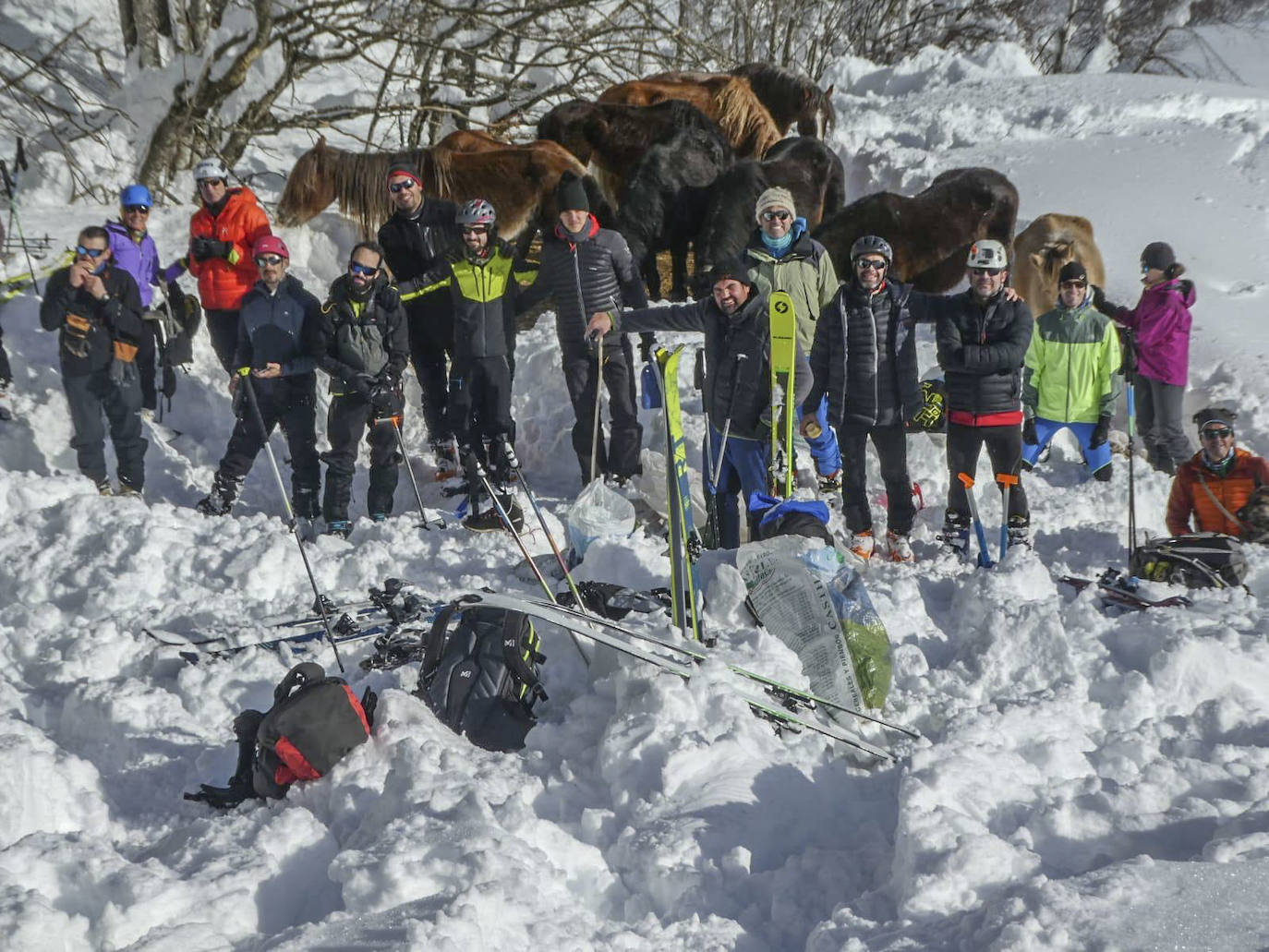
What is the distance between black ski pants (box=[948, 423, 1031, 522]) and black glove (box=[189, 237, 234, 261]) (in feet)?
15.2

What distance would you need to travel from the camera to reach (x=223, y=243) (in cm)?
662

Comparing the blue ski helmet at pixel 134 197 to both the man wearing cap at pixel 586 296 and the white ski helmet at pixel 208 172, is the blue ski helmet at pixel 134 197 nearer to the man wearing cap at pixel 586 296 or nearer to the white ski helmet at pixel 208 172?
the white ski helmet at pixel 208 172

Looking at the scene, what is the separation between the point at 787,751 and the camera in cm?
356

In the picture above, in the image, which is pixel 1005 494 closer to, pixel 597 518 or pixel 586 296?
pixel 597 518

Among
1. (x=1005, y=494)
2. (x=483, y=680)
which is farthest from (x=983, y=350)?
(x=483, y=680)

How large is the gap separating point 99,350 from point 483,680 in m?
3.84

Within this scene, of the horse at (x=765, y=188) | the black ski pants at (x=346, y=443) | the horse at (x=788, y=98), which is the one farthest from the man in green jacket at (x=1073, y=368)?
the horse at (x=788, y=98)

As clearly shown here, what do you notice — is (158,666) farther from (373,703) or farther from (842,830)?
(842,830)

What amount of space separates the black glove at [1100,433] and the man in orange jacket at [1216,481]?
0.70 metres

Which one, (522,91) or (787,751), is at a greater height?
(522,91)

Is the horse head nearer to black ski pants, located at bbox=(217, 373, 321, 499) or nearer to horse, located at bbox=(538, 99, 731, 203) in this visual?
horse, located at bbox=(538, 99, 731, 203)

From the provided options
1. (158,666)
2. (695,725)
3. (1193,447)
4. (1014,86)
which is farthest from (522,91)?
(695,725)

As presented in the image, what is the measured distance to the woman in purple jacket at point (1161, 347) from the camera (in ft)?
22.5

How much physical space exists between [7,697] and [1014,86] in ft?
44.4
